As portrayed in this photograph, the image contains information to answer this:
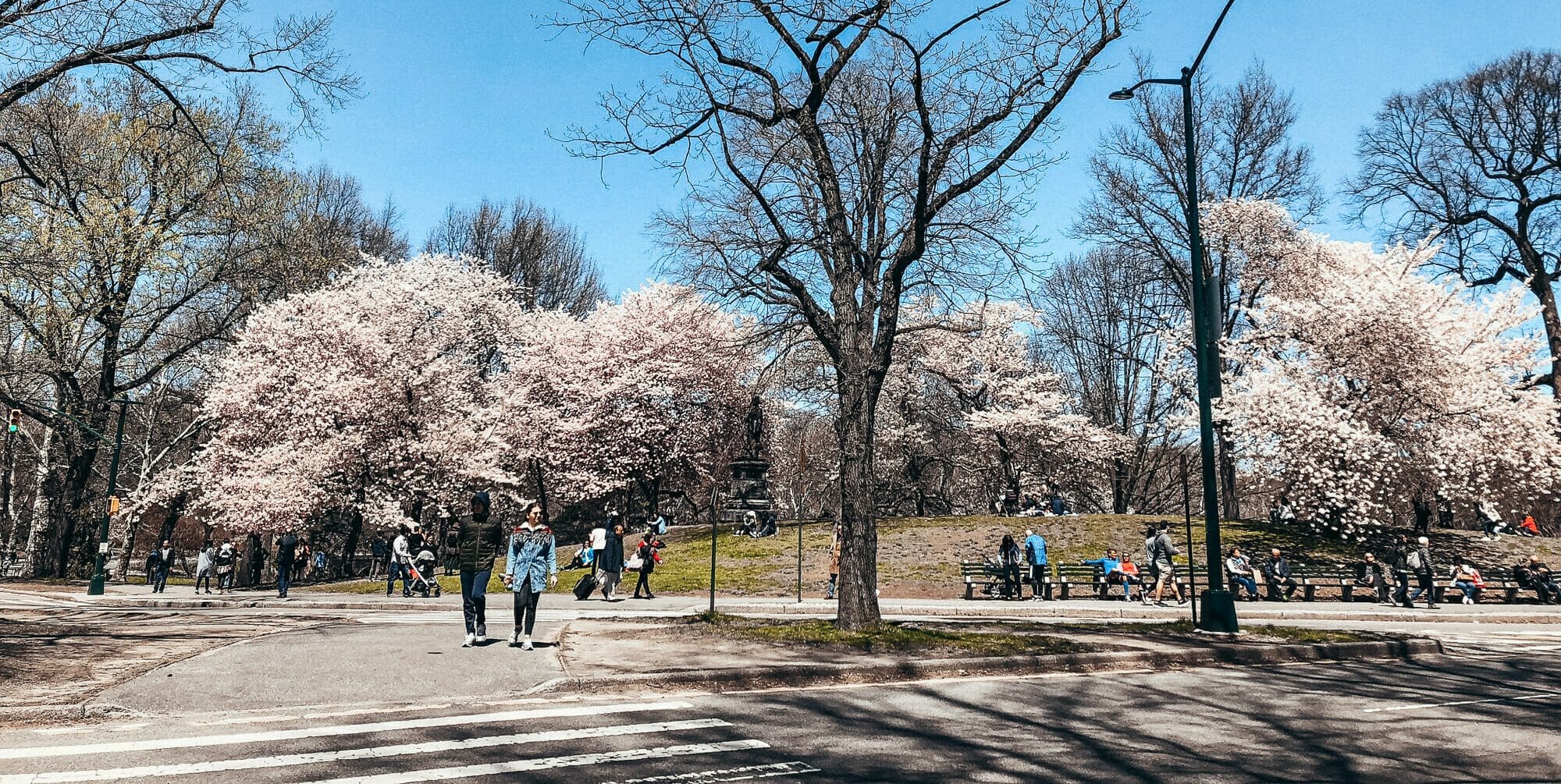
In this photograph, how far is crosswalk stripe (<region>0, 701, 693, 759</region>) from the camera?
5.74 metres

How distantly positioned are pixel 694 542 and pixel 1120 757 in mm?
28634

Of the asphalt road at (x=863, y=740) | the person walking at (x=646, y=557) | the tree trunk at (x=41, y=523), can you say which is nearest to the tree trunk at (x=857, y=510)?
the asphalt road at (x=863, y=740)

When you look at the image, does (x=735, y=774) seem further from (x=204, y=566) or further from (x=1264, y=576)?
(x=204, y=566)

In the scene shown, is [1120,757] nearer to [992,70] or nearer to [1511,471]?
[992,70]

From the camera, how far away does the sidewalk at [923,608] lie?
18.6 metres

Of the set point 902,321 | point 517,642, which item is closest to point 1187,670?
point 517,642

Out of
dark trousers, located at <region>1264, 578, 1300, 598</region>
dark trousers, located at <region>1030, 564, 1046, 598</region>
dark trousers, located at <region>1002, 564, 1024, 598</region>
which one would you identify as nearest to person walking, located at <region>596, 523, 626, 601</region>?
dark trousers, located at <region>1002, 564, 1024, 598</region>

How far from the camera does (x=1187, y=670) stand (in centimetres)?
1035

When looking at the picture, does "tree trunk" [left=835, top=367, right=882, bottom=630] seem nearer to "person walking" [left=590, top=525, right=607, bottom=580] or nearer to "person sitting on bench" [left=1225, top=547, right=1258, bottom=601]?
"person walking" [left=590, top=525, right=607, bottom=580]

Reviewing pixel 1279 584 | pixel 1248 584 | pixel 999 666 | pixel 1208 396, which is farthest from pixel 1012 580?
pixel 999 666

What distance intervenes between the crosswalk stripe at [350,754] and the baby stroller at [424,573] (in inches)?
739

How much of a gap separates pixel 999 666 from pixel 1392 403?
90.1ft

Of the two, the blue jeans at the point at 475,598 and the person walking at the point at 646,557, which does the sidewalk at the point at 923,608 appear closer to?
the person walking at the point at 646,557

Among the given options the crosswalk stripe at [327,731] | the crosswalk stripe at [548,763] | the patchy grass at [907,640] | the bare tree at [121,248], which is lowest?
the crosswalk stripe at [327,731]
